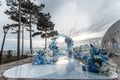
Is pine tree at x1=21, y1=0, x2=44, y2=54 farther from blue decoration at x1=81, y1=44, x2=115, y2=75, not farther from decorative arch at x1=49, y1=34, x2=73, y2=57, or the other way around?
blue decoration at x1=81, y1=44, x2=115, y2=75

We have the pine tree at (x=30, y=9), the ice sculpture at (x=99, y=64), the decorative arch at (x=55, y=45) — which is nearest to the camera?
the ice sculpture at (x=99, y=64)

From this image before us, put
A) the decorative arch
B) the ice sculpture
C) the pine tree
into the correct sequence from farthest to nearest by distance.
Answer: the pine tree → the decorative arch → the ice sculpture

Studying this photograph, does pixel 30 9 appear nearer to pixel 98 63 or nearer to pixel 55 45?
pixel 55 45

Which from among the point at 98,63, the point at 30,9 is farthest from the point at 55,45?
the point at 98,63

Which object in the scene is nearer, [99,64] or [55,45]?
[99,64]

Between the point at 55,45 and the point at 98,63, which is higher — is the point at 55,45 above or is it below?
above

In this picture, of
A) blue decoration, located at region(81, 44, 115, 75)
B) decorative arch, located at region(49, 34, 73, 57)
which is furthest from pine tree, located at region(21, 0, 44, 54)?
blue decoration, located at region(81, 44, 115, 75)

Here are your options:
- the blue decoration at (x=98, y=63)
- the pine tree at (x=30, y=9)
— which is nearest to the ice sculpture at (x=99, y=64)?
the blue decoration at (x=98, y=63)

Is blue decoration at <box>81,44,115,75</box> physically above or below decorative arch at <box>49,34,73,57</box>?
below

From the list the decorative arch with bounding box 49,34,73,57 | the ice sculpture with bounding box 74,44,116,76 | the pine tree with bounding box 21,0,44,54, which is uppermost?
the pine tree with bounding box 21,0,44,54

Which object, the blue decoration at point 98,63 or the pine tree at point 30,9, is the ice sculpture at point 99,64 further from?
the pine tree at point 30,9

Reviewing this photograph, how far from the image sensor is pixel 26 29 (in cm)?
1956

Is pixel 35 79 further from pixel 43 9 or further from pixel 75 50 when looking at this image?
pixel 43 9

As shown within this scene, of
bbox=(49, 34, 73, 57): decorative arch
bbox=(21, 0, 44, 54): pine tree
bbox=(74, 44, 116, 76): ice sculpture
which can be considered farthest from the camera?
bbox=(21, 0, 44, 54): pine tree
